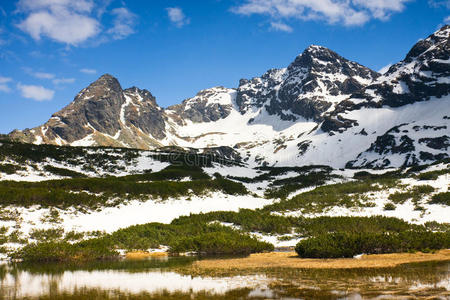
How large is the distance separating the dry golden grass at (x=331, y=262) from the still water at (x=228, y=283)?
0.98m

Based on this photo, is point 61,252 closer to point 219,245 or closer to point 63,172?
point 219,245

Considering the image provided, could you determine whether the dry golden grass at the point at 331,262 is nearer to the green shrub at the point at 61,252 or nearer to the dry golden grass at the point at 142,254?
the dry golden grass at the point at 142,254

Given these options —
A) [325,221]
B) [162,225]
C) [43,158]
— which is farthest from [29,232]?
→ [43,158]

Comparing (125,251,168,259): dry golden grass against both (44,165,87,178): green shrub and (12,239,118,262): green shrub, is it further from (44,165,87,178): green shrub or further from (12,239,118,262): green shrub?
(44,165,87,178): green shrub

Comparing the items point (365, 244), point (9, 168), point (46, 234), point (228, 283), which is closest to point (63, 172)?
point (9, 168)

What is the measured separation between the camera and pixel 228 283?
12.2 metres

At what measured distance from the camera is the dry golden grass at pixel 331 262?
597 inches

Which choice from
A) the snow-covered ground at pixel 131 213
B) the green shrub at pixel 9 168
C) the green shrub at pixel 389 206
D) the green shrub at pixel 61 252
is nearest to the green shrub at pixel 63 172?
the green shrub at pixel 9 168

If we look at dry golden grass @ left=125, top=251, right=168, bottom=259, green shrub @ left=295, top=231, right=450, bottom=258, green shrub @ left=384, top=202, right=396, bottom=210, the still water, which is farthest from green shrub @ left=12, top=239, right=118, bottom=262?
green shrub @ left=384, top=202, right=396, bottom=210

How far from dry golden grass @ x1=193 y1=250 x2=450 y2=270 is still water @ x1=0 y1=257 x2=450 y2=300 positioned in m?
0.98

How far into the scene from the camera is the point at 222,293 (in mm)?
10680

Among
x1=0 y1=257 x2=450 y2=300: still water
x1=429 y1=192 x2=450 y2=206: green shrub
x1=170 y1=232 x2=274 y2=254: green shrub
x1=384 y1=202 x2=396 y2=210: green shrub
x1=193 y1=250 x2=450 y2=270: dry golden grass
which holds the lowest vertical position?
x1=193 y1=250 x2=450 y2=270: dry golden grass

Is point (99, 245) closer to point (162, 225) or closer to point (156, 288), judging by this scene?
point (162, 225)

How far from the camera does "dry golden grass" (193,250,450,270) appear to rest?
15156 millimetres
